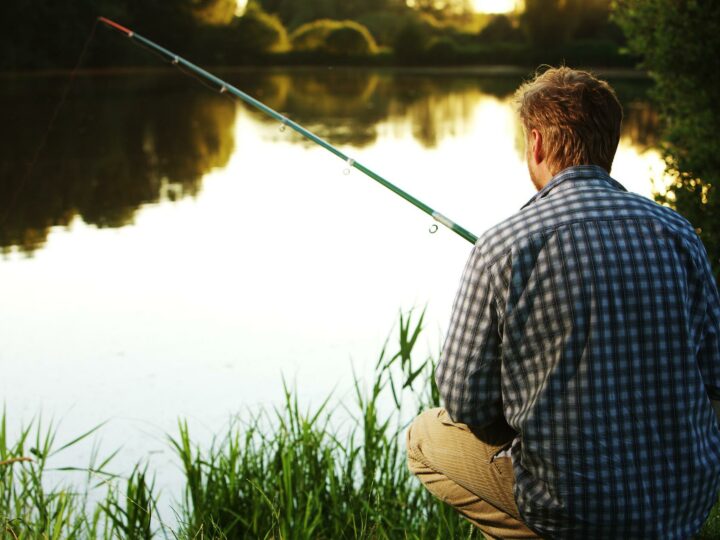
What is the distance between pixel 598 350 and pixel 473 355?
0.70 feet

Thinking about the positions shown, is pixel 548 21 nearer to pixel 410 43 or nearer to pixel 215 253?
pixel 410 43

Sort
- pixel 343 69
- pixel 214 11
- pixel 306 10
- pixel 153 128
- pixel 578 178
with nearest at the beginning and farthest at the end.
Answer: pixel 578 178 < pixel 153 128 < pixel 214 11 < pixel 343 69 < pixel 306 10

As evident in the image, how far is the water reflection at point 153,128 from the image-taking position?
10164 mm

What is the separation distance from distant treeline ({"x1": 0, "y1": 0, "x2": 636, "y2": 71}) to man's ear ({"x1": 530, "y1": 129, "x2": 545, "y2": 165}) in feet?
76.5

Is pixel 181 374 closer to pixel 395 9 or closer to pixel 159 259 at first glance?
pixel 159 259

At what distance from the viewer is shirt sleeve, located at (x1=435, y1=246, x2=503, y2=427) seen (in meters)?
1.63

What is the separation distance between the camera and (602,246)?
157 cm

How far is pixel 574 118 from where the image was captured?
169 centimetres

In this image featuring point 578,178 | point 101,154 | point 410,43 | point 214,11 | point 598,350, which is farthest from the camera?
point 410,43

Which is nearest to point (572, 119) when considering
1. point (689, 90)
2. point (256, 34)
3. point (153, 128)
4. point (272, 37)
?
point (689, 90)

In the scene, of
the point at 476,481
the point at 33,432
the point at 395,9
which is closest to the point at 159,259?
the point at 33,432

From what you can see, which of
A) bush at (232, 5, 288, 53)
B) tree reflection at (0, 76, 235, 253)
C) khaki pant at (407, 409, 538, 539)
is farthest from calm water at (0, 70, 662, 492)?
bush at (232, 5, 288, 53)

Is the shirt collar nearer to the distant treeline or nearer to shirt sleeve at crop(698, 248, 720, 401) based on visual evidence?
shirt sleeve at crop(698, 248, 720, 401)

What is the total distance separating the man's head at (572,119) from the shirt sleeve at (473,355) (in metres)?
0.26
